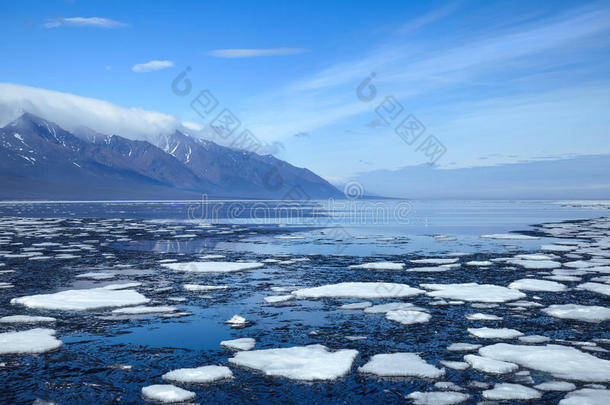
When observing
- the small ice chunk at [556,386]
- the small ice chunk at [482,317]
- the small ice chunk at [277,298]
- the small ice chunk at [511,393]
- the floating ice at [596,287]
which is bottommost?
the small ice chunk at [556,386]

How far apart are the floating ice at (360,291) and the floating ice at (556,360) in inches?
127

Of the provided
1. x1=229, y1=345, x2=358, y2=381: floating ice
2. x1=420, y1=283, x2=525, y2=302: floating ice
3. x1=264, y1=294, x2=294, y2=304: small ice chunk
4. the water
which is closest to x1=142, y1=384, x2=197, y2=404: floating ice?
the water

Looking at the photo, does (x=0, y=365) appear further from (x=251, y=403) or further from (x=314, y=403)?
(x=314, y=403)

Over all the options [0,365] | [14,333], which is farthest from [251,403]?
[14,333]

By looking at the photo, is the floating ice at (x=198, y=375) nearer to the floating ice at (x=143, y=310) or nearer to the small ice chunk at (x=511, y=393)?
the small ice chunk at (x=511, y=393)

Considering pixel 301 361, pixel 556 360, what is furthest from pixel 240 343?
pixel 556 360

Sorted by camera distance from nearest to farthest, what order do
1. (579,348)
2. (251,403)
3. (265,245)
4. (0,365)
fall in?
(251,403)
(0,365)
(579,348)
(265,245)

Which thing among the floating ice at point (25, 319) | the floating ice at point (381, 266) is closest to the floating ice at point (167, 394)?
the floating ice at point (25, 319)

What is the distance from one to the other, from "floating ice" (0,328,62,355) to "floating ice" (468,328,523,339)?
205 inches

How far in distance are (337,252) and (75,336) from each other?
10535mm

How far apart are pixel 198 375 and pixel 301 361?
1102 millimetres

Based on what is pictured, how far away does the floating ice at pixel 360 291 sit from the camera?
8.92 meters

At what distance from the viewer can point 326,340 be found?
20.3 ft

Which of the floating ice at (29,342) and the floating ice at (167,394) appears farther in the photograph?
the floating ice at (29,342)
